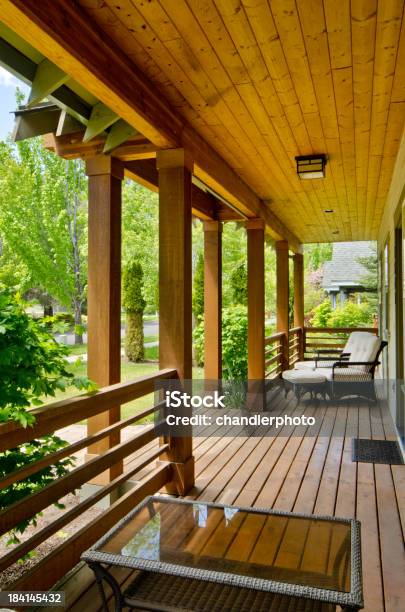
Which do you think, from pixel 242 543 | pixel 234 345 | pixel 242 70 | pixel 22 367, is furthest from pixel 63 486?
pixel 234 345

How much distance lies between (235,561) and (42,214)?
10.3 m

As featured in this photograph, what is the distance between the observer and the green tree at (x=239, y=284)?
11.2 meters

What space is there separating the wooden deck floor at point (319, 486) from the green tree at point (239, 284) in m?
5.99

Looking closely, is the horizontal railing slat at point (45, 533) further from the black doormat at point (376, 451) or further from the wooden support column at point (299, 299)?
the wooden support column at point (299, 299)

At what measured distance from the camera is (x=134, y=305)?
1216cm

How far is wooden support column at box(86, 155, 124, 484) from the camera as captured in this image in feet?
11.2

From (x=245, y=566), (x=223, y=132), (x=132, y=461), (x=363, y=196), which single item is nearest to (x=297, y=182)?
(x=363, y=196)

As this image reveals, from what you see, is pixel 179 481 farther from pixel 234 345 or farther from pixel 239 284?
pixel 239 284

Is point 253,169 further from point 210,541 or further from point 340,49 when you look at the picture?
point 210,541

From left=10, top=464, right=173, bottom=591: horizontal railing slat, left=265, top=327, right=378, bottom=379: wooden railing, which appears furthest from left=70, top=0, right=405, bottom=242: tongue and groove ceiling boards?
left=265, top=327, right=378, bottom=379: wooden railing

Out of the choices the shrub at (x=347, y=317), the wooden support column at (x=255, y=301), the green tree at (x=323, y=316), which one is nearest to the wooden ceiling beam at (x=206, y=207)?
the wooden support column at (x=255, y=301)

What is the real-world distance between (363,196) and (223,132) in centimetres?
269

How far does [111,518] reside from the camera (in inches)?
102

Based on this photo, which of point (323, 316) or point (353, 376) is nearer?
point (353, 376)
